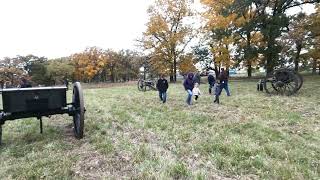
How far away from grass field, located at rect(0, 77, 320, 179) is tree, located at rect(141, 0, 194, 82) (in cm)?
2919

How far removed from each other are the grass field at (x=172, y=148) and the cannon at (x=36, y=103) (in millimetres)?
708

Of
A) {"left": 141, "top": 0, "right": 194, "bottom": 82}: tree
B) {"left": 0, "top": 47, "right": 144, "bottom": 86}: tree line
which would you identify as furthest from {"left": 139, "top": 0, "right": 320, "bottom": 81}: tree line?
{"left": 0, "top": 47, "right": 144, "bottom": 86}: tree line

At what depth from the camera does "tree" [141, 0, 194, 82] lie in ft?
127

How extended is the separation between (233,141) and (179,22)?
34.6 meters

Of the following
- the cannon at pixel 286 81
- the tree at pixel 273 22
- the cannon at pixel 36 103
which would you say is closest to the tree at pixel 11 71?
the tree at pixel 273 22

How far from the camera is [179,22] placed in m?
40.2

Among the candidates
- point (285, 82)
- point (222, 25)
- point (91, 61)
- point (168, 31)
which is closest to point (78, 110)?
point (285, 82)

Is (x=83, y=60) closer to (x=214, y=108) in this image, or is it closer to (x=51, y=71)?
(x=51, y=71)

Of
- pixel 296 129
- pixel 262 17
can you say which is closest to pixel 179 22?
pixel 262 17

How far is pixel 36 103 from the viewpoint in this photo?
23.8 feet

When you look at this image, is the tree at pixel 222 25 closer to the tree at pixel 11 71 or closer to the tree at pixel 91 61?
the tree at pixel 91 61

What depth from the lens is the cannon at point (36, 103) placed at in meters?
7.02

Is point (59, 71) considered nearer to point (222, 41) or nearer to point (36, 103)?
point (222, 41)

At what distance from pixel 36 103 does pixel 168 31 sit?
33.1 metres
